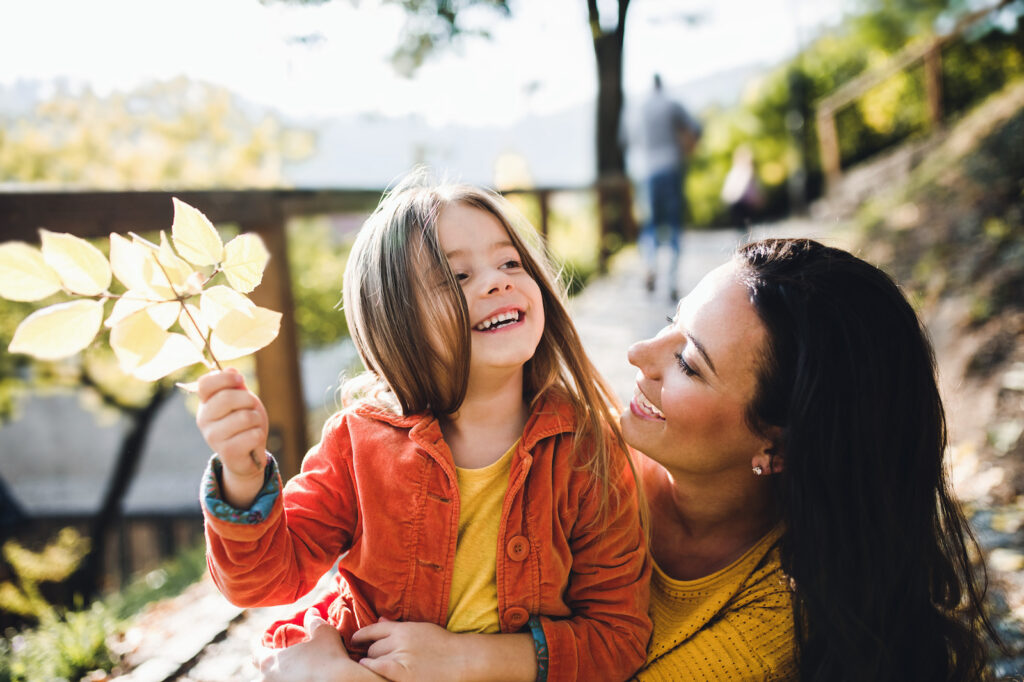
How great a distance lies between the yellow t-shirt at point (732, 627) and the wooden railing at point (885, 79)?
12263mm

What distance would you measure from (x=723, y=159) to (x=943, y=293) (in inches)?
423

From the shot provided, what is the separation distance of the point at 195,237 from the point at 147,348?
0.55 ft

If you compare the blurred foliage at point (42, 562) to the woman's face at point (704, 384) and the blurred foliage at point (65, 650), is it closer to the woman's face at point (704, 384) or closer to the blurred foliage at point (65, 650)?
the blurred foliage at point (65, 650)

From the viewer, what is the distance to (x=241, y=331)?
104 centimetres

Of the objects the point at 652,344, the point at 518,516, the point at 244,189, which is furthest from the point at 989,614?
the point at 244,189

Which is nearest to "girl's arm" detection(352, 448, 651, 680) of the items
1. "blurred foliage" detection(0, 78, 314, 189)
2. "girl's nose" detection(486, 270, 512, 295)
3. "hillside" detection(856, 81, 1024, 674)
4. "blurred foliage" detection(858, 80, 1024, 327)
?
"girl's nose" detection(486, 270, 512, 295)

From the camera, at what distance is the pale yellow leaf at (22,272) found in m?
0.85

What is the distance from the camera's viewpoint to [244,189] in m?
3.18

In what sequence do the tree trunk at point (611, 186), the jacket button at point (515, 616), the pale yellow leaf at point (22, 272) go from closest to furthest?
the pale yellow leaf at point (22, 272) < the jacket button at point (515, 616) < the tree trunk at point (611, 186)

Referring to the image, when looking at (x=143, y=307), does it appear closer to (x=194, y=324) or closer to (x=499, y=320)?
(x=194, y=324)

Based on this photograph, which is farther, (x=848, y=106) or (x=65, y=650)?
(x=848, y=106)

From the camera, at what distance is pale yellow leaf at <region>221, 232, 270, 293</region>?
3.37 ft

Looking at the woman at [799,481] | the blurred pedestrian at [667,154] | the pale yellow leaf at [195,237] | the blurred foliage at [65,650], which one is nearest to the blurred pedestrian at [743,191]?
the blurred pedestrian at [667,154]

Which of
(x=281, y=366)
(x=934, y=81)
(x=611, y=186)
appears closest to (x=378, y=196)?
Answer: (x=281, y=366)
